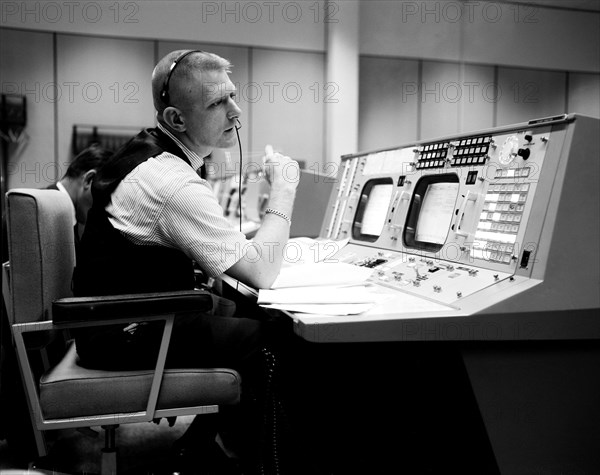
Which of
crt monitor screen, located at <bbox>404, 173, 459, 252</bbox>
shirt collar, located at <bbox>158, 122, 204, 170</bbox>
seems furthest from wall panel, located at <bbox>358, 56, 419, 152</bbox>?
shirt collar, located at <bbox>158, 122, 204, 170</bbox>

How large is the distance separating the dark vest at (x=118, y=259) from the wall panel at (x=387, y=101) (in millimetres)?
4517

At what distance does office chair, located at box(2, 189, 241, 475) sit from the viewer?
1.14m

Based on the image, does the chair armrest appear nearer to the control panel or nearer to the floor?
the control panel

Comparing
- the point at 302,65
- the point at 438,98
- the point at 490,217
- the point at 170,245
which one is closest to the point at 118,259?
the point at 170,245

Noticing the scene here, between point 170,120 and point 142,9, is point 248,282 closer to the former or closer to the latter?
point 170,120

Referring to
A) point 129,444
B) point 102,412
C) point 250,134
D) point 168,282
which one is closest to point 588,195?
point 168,282

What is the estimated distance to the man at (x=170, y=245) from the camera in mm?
1220

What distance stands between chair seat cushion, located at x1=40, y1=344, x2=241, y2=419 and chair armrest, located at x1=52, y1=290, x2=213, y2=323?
0.53 feet

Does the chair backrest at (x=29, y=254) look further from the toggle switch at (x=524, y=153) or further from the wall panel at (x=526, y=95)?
the wall panel at (x=526, y=95)

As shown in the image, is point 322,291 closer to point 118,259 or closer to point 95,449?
point 118,259

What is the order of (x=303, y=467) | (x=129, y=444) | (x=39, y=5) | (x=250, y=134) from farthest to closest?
(x=250, y=134), (x=39, y=5), (x=129, y=444), (x=303, y=467)

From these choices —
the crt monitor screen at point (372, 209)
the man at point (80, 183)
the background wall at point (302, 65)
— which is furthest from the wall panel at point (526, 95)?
the man at point (80, 183)

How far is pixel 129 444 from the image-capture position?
2.02m

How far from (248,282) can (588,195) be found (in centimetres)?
73
